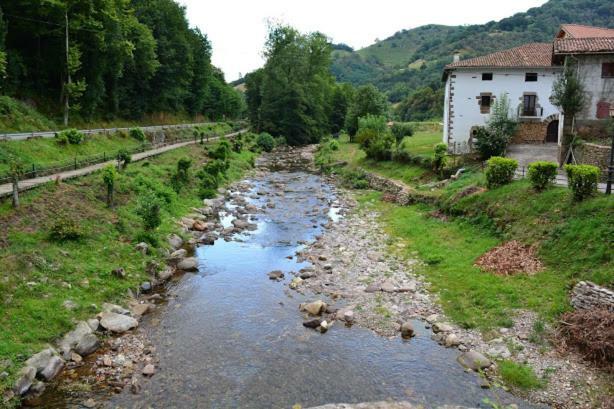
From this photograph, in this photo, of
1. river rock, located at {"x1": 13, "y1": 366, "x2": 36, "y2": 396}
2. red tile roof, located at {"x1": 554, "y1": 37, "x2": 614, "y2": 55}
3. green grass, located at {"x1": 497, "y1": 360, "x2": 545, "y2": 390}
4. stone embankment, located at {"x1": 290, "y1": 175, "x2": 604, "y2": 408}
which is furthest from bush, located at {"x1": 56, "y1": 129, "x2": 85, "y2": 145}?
red tile roof, located at {"x1": 554, "y1": 37, "x2": 614, "y2": 55}

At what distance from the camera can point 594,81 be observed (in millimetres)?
27656

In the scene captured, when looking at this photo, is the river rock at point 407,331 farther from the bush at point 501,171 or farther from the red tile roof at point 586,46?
the red tile roof at point 586,46

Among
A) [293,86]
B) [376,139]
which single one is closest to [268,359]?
[376,139]

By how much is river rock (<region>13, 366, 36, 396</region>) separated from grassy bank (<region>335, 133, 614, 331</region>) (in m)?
12.8

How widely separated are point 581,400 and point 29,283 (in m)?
16.6

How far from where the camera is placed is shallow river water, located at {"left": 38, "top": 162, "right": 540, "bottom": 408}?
11.6 metres

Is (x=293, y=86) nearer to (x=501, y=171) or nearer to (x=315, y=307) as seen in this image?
(x=501, y=171)

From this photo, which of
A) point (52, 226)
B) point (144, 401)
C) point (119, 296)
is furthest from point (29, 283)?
point (144, 401)

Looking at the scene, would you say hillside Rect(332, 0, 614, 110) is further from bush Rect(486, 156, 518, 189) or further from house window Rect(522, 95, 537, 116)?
bush Rect(486, 156, 518, 189)

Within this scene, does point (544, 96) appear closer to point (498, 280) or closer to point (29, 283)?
point (498, 280)

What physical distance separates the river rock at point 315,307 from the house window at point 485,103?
3087 centimetres

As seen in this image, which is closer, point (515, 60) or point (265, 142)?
point (515, 60)

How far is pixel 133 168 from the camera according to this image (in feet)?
106

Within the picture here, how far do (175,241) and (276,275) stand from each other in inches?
259
